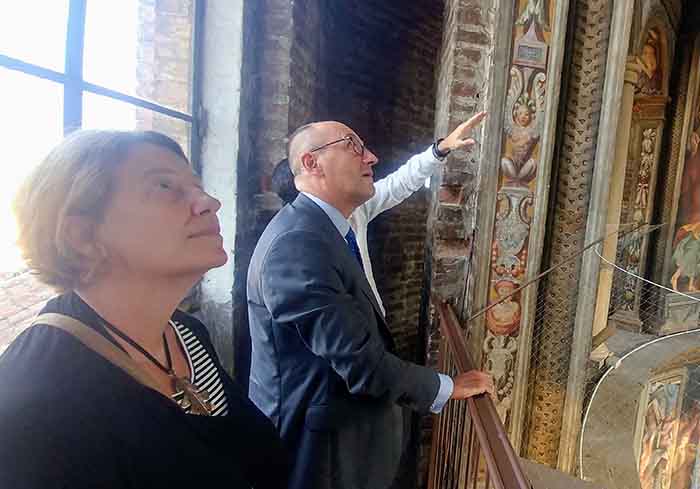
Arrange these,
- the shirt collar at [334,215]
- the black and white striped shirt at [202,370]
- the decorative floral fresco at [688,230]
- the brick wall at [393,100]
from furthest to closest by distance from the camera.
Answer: the decorative floral fresco at [688,230] → the brick wall at [393,100] → the shirt collar at [334,215] → the black and white striped shirt at [202,370]

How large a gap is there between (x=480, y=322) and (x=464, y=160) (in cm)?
82

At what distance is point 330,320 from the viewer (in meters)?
1.07

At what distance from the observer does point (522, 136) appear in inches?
80.3

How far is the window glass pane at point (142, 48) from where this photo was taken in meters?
1.46

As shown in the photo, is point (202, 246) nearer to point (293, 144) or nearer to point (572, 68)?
point (293, 144)

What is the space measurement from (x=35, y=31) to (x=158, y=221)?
3.48ft

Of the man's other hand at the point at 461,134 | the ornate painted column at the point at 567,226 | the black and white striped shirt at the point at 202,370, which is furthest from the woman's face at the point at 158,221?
the ornate painted column at the point at 567,226

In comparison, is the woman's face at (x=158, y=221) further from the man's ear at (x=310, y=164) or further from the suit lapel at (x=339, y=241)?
the man's ear at (x=310, y=164)

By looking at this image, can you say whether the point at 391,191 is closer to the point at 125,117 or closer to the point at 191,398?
the point at 125,117

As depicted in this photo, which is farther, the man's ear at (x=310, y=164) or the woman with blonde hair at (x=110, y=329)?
the man's ear at (x=310, y=164)

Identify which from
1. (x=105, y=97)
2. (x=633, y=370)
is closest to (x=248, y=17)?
(x=105, y=97)

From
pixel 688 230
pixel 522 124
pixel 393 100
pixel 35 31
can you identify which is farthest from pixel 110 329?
pixel 688 230

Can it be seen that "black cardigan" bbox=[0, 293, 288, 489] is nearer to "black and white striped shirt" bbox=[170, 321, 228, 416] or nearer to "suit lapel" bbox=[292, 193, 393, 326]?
"black and white striped shirt" bbox=[170, 321, 228, 416]

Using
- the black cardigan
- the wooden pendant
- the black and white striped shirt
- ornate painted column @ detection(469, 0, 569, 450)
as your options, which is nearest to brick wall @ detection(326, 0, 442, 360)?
ornate painted column @ detection(469, 0, 569, 450)
